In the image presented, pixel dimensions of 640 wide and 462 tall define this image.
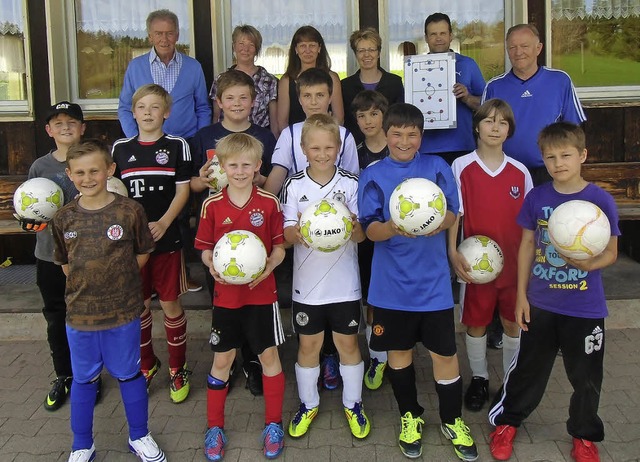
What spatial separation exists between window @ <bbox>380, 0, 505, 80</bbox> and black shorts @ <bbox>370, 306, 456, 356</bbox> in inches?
144

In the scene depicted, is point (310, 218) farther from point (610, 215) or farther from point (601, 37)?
point (601, 37)

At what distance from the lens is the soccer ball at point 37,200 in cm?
344

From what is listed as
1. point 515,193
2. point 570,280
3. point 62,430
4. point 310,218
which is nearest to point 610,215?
point 570,280

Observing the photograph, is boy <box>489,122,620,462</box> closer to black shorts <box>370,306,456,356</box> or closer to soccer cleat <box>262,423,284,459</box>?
black shorts <box>370,306,456,356</box>

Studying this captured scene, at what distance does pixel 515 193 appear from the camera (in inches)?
135

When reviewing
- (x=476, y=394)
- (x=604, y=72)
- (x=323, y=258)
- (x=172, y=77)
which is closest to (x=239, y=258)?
(x=323, y=258)

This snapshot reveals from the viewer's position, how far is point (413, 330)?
3.17 m

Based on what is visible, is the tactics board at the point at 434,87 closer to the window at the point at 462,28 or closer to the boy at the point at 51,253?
the window at the point at 462,28

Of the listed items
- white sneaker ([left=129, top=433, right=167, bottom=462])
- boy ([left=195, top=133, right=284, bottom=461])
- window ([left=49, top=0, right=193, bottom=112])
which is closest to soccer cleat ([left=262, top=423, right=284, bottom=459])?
boy ([left=195, top=133, right=284, bottom=461])

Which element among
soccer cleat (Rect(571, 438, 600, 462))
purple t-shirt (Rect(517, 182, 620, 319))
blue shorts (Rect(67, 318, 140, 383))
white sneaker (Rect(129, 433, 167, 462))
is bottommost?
soccer cleat (Rect(571, 438, 600, 462))

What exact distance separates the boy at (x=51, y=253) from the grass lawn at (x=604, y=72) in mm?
4663

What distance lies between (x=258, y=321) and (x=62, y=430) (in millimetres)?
1361

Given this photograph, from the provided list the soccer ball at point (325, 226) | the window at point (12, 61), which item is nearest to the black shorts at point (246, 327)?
the soccer ball at point (325, 226)

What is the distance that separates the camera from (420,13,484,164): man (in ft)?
14.4
